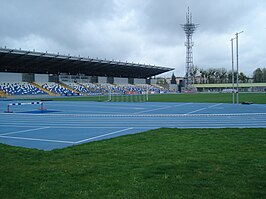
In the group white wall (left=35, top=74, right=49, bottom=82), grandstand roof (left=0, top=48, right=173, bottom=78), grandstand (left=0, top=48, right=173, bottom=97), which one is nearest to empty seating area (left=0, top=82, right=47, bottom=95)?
grandstand (left=0, top=48, right=173, bottom=97)

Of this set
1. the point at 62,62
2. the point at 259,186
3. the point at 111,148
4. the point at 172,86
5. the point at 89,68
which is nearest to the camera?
the point at 259,186

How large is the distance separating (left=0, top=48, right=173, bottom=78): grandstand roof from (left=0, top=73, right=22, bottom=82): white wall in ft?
4.91

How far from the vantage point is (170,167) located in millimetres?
6230

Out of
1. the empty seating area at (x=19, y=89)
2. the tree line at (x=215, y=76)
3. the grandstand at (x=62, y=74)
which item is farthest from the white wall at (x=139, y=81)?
the empty seating area at (x=19, y=89)

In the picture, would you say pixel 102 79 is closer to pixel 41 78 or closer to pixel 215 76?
pixel 41 78

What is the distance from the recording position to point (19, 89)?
62.8 m

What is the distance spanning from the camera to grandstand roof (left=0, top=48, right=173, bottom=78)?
59.2m

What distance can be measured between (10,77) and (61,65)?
12.0m

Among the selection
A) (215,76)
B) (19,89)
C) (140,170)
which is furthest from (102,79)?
(140,170)

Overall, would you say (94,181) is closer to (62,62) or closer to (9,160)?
(9,160)

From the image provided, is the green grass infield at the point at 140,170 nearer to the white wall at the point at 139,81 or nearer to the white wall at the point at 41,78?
the white wall at the point at 41,78

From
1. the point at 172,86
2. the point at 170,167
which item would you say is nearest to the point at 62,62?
the point at 172,86

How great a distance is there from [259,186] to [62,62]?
67.1 meters

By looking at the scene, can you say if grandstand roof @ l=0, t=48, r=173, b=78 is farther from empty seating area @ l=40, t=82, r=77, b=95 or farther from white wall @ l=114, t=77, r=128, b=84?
empty seating area @ l=40, t=82, r=77, b=95
